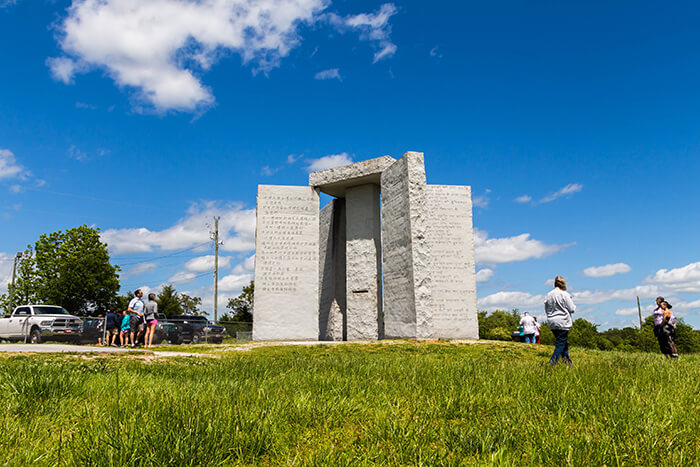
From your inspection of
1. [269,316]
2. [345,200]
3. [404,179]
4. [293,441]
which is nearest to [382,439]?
[293,441]

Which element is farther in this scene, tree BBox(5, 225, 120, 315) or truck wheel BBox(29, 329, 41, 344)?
tree BBox(5, 225, 120, 315)

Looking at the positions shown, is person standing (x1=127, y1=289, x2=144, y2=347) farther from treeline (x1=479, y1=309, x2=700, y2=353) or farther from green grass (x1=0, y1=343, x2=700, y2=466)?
treeline (x1=479, y1=309, x2=700, y2=353)

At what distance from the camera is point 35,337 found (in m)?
18.7

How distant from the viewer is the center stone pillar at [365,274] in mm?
19250

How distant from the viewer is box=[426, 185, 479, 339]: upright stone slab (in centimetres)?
1812

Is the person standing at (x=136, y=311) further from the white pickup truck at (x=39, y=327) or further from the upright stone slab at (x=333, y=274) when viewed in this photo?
the upright stone slab at (x=333, y=274)

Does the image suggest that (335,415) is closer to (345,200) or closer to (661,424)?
(661,424)

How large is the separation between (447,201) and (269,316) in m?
8.74

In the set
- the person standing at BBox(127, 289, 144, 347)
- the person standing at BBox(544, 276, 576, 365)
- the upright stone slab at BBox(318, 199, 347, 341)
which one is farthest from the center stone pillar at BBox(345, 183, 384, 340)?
the person standing at BBox(544, 276, 576, 365)

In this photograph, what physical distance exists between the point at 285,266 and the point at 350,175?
4.72 meters

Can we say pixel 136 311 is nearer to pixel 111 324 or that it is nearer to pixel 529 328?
pixel 111 324

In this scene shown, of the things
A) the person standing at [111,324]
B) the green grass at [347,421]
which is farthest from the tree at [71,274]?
the green grass at [347,421]

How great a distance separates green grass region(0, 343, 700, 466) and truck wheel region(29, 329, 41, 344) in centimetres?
1719

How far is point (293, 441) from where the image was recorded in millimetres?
2732
